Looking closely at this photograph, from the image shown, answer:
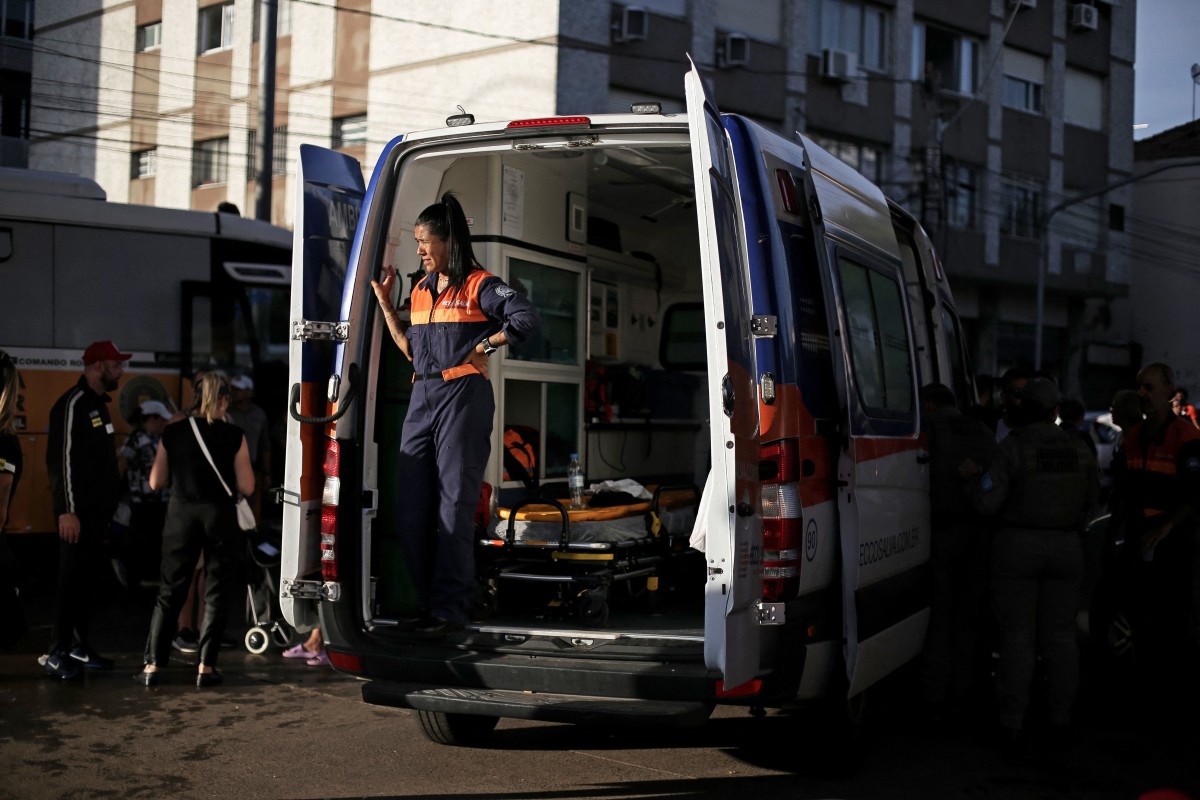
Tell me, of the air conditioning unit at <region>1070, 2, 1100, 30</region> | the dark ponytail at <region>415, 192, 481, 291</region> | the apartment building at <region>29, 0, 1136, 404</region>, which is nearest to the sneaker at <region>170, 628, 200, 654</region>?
the dark ponytail at <region>415, 192, 481, 291</region>

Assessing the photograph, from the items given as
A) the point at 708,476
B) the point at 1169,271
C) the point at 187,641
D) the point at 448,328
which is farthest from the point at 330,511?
the point at 1169,271

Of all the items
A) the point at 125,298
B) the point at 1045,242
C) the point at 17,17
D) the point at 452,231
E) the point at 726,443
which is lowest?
the point at 726,443

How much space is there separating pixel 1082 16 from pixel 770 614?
31199mm

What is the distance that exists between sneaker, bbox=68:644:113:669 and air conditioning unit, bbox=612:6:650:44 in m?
16.7

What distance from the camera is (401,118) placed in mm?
24578

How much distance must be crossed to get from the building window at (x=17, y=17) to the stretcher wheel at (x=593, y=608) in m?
32.1

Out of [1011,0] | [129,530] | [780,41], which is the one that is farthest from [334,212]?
[1011,0]

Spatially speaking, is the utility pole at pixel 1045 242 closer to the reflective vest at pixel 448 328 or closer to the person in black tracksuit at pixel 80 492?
the person in black tracksuit at pixel 80 492

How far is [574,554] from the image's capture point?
625 centimetres

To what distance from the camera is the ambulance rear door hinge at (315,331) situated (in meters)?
5.50

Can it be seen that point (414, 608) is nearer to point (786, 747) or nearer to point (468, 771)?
point (468, 771)

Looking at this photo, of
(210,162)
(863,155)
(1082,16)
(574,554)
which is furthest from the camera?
(1082,16)

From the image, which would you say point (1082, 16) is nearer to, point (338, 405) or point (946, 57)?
point (946, 57)

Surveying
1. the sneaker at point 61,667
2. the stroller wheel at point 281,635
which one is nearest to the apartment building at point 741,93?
the stroller wheel at point 281,635
